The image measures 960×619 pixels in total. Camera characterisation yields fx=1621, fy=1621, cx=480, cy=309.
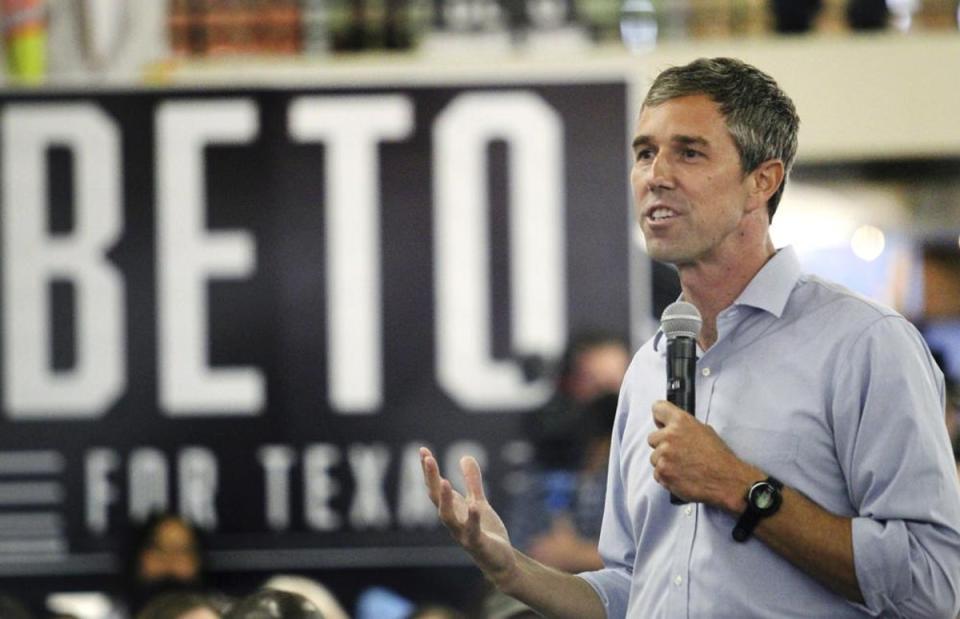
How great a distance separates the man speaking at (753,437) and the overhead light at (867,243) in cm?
810

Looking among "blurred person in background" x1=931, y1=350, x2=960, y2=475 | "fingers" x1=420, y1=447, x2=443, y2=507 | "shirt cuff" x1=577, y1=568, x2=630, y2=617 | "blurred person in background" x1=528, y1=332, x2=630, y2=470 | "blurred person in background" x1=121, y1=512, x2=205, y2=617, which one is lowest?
"blurred person in background" x1=121, y1=512, x2=205, y2=617

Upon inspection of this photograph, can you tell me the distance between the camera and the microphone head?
2.15 m

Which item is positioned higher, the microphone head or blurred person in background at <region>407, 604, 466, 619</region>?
the microphone head

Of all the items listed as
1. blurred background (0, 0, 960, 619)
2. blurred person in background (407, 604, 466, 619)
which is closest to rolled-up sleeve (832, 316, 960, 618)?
blurred person in background (407, 604, 466, 619)

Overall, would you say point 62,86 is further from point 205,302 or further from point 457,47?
point 457,47

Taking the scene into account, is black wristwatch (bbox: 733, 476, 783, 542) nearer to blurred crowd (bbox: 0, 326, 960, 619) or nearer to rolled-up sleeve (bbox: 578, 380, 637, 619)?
rolled-up sleeve (bbox: 578, 380, 637, 619)

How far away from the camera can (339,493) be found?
21.2ft

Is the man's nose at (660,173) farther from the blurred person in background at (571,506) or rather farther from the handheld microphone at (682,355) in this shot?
the blurred person in background at (571,506)

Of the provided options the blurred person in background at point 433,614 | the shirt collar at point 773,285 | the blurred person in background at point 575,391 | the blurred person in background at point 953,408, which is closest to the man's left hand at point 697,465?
the shirt collar at point 773,285

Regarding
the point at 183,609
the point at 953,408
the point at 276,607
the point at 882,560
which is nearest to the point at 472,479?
the point at 882,560

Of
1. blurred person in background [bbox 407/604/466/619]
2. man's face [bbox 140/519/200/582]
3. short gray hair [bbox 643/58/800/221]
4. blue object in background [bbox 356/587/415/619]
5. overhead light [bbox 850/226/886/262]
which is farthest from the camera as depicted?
overhead light [bbox 850/226/886/262]

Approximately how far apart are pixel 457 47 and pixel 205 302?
7.53 ft

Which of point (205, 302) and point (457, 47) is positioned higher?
point (457, 47)

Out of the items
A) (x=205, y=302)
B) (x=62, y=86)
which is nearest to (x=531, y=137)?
(x=205, y=302)
